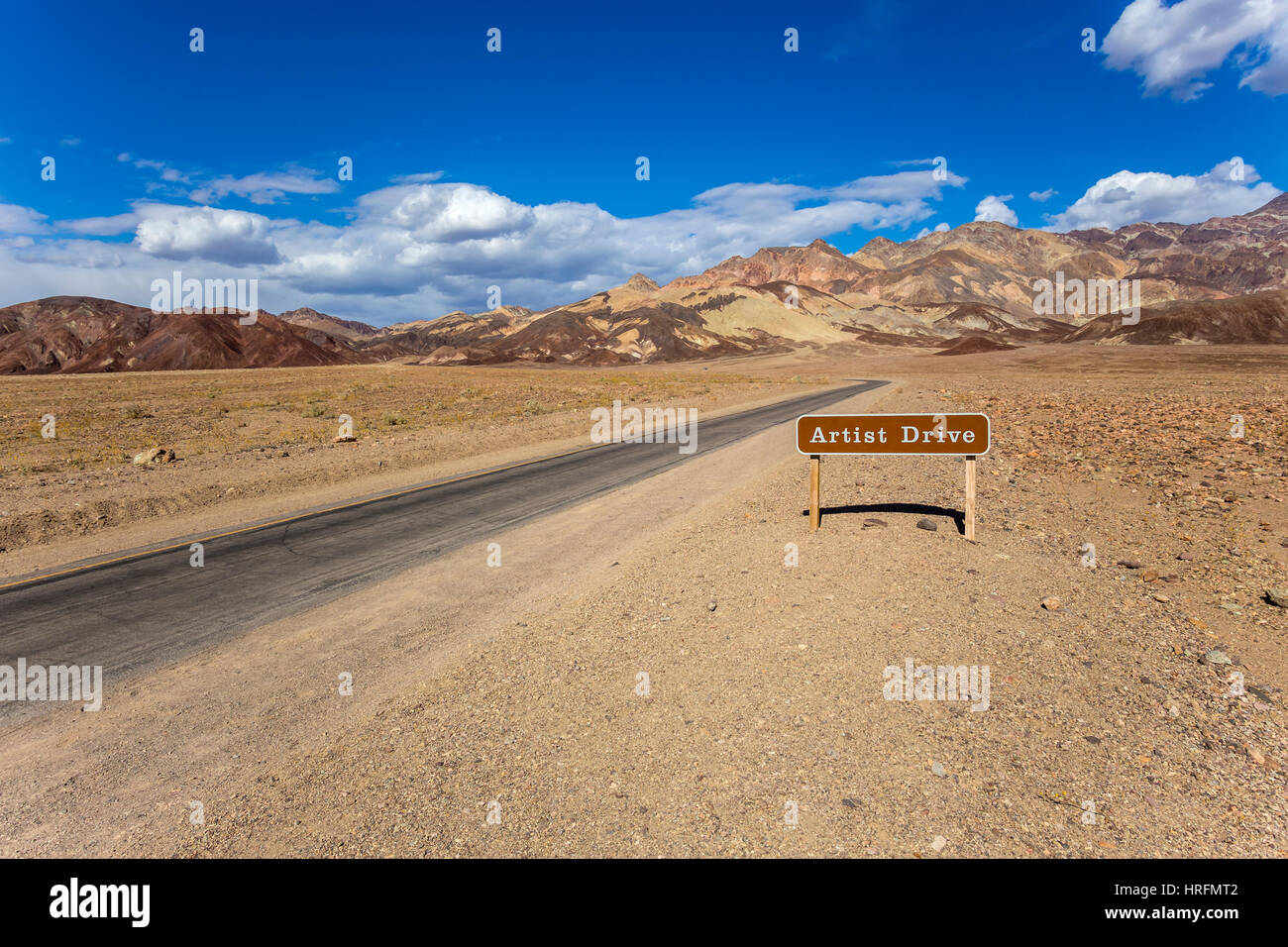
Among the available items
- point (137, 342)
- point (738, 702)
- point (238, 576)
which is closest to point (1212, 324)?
point (738, 702)

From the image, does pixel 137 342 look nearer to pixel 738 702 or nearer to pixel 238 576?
pixel 238 576

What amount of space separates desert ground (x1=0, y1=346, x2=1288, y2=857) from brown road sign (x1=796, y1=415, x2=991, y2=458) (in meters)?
1.14

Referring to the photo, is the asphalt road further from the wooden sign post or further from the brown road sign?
the brown road sign

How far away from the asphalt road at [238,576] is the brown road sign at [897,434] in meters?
5.09

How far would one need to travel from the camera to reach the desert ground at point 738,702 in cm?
346

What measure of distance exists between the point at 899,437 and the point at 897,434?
0.16ft

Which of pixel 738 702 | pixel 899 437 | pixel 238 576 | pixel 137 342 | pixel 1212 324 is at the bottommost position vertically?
pixel 738 702

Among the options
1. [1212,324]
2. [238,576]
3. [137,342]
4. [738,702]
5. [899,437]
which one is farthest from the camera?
[137,342]

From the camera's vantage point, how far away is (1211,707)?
4344mm

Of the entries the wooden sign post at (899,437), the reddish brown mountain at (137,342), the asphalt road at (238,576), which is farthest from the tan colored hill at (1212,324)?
the reddish brown mountain at (137,342)

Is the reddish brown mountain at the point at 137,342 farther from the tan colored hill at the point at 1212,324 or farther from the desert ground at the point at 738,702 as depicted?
the tan colored hill at the point at 1212,324

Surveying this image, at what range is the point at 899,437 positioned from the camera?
858cm
